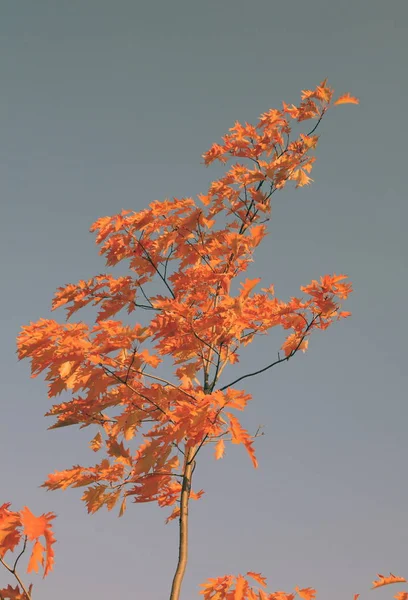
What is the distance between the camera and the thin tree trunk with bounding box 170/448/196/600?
5.72m

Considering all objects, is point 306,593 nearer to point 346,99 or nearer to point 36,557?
point 36,557

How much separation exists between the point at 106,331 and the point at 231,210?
312 centimetres

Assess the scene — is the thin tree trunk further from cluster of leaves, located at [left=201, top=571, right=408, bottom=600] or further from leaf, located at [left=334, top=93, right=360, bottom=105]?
leaf, located at [left=334, top=93, right=360, bottom=105]

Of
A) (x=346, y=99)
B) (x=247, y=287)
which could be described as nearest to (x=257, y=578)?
(x=247, y=287)

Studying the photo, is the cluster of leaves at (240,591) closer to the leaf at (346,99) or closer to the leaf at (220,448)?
the leaf at (220,448)

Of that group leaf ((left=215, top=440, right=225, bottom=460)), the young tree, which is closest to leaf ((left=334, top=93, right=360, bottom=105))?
the young tree

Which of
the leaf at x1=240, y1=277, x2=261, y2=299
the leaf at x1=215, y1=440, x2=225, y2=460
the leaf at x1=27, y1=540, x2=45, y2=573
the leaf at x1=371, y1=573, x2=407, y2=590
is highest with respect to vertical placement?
the leaf at x1=240, y1=277, x2=261, y2=299

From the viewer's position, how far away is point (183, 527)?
6.02m

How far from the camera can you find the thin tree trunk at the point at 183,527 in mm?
5720

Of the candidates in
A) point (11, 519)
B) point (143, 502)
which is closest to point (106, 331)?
point (11, 519)

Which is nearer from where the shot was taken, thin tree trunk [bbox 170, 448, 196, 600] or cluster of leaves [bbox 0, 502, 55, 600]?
cluster of leaves [bbox 0, 502, 55, 600]

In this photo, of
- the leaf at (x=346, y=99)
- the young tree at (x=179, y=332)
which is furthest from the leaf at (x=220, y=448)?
the leaf at (x=346, y=99)

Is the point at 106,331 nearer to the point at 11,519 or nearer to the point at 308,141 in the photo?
the point at 11,519

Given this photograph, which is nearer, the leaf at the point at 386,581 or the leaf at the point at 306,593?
the leaf at the point at 386,581
